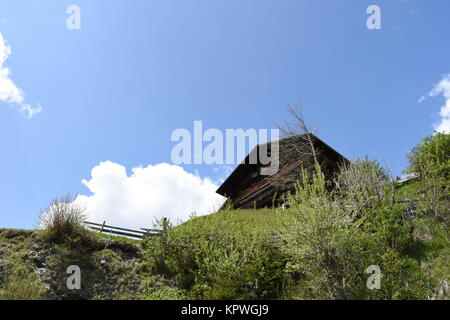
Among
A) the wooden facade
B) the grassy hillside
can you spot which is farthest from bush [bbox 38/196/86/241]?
the wooden facade

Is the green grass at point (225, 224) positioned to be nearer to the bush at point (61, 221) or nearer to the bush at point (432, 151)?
the bush at point (61, 221)

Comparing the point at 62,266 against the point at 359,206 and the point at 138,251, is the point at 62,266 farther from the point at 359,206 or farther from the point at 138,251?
the point at 359,206

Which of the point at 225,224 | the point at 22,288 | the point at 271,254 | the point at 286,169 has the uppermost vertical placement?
the point at 286,169

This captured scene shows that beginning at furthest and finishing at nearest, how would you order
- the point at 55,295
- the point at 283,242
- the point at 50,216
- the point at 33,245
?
1. the point at 50,216
2. the point at 33,245
3. the point at 283,242
4. the point at 55,295

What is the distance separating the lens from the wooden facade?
75.0ft

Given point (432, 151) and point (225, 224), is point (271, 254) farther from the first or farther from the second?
point (432, 151)

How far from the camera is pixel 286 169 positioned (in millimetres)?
23891

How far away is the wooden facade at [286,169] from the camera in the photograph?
75.0 ft

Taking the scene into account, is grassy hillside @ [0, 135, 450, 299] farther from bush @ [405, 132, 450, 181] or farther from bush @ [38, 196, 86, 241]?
bush @ [405, 132, 450, 181]

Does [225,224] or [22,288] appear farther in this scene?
[225,224]

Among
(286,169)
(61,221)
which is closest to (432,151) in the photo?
(286,169)

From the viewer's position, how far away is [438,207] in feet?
40.1
